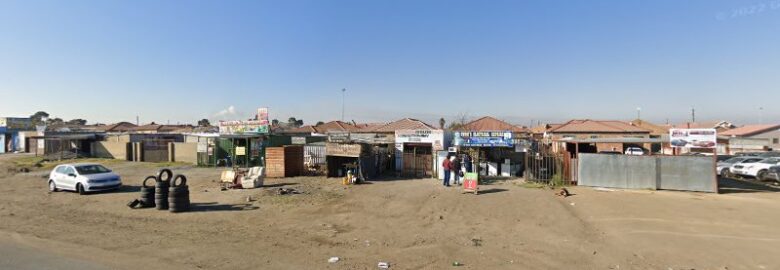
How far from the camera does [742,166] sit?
82.6 ft

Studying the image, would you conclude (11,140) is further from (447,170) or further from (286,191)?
(447,170)

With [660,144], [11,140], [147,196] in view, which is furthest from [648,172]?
[11,140]

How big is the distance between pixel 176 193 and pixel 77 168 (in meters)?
8.88

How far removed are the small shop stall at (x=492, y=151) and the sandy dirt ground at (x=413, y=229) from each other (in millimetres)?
4261

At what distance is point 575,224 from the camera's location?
500 inches

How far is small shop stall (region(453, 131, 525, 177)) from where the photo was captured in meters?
23.2

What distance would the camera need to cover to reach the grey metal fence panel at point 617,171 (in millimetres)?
18875

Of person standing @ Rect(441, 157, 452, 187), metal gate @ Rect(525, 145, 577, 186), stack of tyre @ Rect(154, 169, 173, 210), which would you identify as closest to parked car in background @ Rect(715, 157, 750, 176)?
metal gate @ Rect(525, 145, 577, 186)

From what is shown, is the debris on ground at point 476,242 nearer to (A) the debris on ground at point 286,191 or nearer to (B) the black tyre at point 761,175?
(A) the debris on ground at point 286,191

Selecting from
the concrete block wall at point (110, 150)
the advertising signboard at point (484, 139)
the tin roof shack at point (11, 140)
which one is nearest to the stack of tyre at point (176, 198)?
the advertising signboard at point (484, 139)

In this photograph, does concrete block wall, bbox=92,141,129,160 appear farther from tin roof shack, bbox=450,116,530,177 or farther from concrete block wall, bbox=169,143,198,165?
tin roof shack, bbox=450,116,530,177

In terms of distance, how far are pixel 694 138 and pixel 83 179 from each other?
2615cm

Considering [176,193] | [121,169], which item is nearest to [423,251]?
[176,193]

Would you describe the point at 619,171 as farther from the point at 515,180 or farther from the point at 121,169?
the point at 121,169
